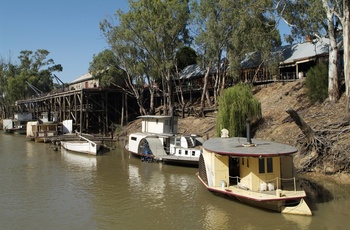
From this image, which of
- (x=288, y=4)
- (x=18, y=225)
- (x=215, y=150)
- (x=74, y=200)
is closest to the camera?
(x=18, y=225)

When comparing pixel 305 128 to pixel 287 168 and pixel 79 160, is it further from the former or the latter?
pixel 79 160

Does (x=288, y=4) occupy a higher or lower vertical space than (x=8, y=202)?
higher

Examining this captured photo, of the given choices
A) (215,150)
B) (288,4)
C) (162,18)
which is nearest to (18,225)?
(215,150)

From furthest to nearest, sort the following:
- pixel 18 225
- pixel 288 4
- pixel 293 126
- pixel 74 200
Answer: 1. pixel 288 4
2. pixel 293 126
3. pixel 74 200
4. pixel 18 225

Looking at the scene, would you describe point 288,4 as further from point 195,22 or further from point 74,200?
point 74,200

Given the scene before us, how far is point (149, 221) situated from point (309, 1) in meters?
24.9

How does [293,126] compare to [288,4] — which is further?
[288,4]

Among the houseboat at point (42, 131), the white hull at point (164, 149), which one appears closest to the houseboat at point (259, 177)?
the white hull at point (164, 149)

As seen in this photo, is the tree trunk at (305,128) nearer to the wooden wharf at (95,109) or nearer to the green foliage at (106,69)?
the green foliage at (106,69)

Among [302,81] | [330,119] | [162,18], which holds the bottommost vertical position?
[330,119]

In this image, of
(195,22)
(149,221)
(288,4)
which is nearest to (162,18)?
(195,22)

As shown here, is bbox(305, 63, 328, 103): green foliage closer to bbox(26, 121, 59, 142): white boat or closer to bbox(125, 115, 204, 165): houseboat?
bbox(125, 115, 204, 165): houseboat

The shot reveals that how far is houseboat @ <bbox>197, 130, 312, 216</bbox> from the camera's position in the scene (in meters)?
15.4

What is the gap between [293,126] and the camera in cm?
2812
